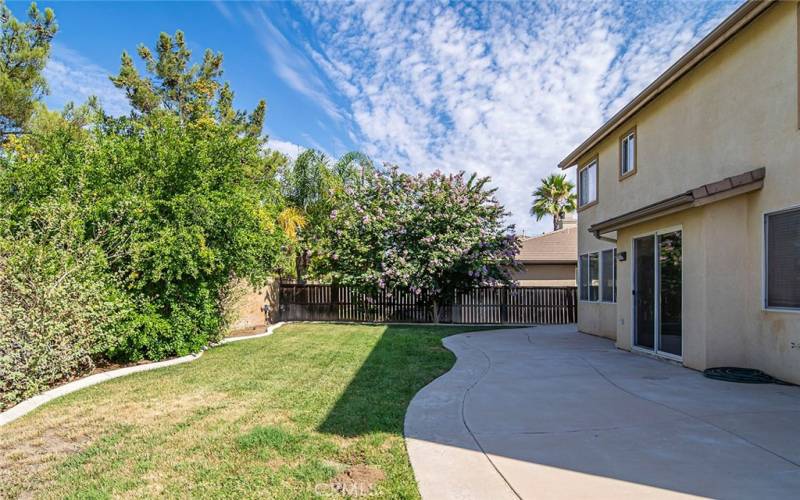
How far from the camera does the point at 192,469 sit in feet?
12.6

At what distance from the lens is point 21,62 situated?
13516 millimetres

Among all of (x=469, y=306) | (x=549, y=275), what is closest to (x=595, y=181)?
(x=469, y=306)

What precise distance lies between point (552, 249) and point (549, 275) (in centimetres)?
116

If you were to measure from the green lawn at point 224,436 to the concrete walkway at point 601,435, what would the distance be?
0.43 meters

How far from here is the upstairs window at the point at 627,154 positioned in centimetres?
1089

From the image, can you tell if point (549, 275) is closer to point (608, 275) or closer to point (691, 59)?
point (608, 275)

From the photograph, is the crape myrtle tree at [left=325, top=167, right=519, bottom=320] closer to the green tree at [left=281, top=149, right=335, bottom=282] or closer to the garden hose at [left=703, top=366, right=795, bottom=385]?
the green tree at [left=281, top=149, right=335, bottom=282]

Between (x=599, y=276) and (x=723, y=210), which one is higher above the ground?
(x=723, y=210)

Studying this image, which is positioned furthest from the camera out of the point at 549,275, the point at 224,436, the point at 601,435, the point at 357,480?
the point at 549,275

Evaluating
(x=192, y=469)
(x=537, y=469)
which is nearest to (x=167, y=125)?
(x=192, y=469)

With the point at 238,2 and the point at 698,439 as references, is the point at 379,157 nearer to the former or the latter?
the point at 238,2

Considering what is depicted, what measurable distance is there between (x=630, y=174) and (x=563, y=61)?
3254 mm

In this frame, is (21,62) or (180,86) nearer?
(21,62)

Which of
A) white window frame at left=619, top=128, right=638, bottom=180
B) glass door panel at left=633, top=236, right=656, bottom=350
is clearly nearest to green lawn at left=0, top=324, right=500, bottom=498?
glass door panel at left=633, top=236, right=656, bottom=350
